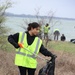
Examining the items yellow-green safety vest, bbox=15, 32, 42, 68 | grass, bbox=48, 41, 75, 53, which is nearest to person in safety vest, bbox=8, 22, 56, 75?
yellow-green safety vest, bbox=15, 32, 42, 68

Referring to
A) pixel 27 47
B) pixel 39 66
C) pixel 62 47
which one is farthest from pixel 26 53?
pixel 62 47

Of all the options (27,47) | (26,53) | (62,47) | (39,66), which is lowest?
(62,47)

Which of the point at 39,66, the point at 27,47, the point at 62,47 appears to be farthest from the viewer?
the point at 62,47

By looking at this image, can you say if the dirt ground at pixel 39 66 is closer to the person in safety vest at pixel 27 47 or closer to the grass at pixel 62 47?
the person in safety vest at pixel 27 47

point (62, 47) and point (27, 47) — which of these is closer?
point (27, 47)

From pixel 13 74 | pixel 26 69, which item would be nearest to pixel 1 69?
pixel 13 74

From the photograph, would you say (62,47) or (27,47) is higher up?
(27,47)

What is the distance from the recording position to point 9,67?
9211 millimetres

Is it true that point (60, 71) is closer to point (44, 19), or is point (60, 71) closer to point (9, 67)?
point (9, 67)

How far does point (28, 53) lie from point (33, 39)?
12.7 inches

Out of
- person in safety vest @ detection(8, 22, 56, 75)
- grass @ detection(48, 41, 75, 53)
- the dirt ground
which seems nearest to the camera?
person in safety vest @ detection(8, 22, 56, 75)

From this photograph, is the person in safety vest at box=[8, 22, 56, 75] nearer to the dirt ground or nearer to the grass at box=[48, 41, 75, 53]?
the dirt ground

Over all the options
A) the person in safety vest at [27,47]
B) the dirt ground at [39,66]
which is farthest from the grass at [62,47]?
the person in safety vest at [27,47]

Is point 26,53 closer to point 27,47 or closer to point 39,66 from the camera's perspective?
point 27,47
